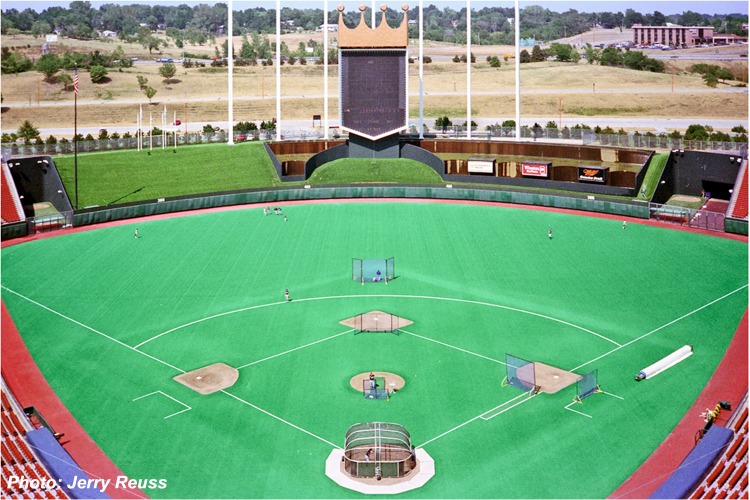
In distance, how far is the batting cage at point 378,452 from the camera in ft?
95.3

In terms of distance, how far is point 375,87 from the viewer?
3179 inches

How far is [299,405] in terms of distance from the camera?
115ft

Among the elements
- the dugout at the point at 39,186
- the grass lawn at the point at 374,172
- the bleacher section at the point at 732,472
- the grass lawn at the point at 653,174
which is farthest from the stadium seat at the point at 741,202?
the dugout at the point at 39,186

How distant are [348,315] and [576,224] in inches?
1067

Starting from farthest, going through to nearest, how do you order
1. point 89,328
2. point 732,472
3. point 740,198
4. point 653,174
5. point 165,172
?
point 165,172
point 653,174
point 740,198
point 89,328
point 732,472

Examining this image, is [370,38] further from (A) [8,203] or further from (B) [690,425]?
(B) [690,425]

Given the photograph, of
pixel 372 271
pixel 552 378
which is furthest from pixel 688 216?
pixel 552 378

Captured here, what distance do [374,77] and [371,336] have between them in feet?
142

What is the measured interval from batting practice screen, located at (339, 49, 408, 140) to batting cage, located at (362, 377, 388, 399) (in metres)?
48.4

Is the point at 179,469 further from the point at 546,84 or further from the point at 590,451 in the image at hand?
the point at 546,84

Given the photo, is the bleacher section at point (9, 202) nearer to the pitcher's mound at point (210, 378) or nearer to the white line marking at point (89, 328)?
the white line marking at point (89, 328)

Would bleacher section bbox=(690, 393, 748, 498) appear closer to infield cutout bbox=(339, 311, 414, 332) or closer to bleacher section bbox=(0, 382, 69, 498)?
infield cutout bbox=(339, 311, 414, 332)

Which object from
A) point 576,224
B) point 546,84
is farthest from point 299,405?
point 546,84

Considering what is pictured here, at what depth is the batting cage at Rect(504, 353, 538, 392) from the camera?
36219 millimetres
